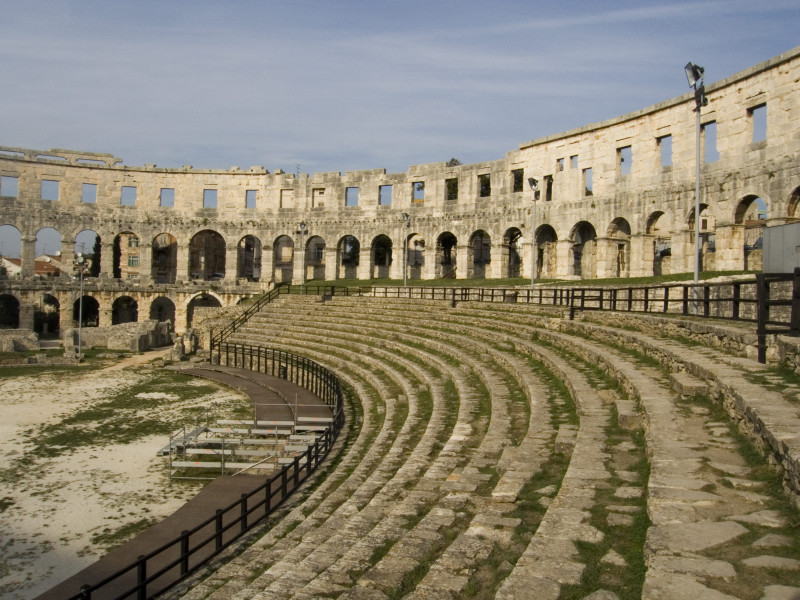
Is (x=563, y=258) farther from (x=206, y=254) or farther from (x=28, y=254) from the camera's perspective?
(x=206, y=254)

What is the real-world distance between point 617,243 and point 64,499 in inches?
1219

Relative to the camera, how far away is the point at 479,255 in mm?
52219

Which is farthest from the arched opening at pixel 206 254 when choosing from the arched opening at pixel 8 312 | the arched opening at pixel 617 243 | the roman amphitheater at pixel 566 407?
the arched opening at pixel 617 243

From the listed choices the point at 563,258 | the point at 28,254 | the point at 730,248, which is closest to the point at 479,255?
the point at 563,258

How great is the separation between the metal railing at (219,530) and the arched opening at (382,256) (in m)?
26.7

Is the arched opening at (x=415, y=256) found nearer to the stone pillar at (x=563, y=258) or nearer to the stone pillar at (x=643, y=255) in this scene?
the stone pillar at (x=563, y=258)

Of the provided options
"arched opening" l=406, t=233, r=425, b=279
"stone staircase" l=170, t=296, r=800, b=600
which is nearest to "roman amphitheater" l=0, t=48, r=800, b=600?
"stone staircase" l=170, t=296, r=800, b=600

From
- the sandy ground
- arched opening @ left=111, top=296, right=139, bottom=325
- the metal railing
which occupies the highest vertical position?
arched opening @ left=111, top=296, right=139, bottom=325

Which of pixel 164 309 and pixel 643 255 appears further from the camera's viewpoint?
pixel 164 309

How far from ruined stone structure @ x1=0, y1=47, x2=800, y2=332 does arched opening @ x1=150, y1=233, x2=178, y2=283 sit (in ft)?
0.79

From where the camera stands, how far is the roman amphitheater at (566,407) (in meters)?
4.93

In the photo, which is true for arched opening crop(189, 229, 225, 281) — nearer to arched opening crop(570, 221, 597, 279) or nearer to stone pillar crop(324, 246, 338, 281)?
stone pillar crop(324, 246, 338, 281)

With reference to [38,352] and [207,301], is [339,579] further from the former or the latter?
[207,301]

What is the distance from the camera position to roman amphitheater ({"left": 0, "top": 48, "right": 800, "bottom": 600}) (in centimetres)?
493
